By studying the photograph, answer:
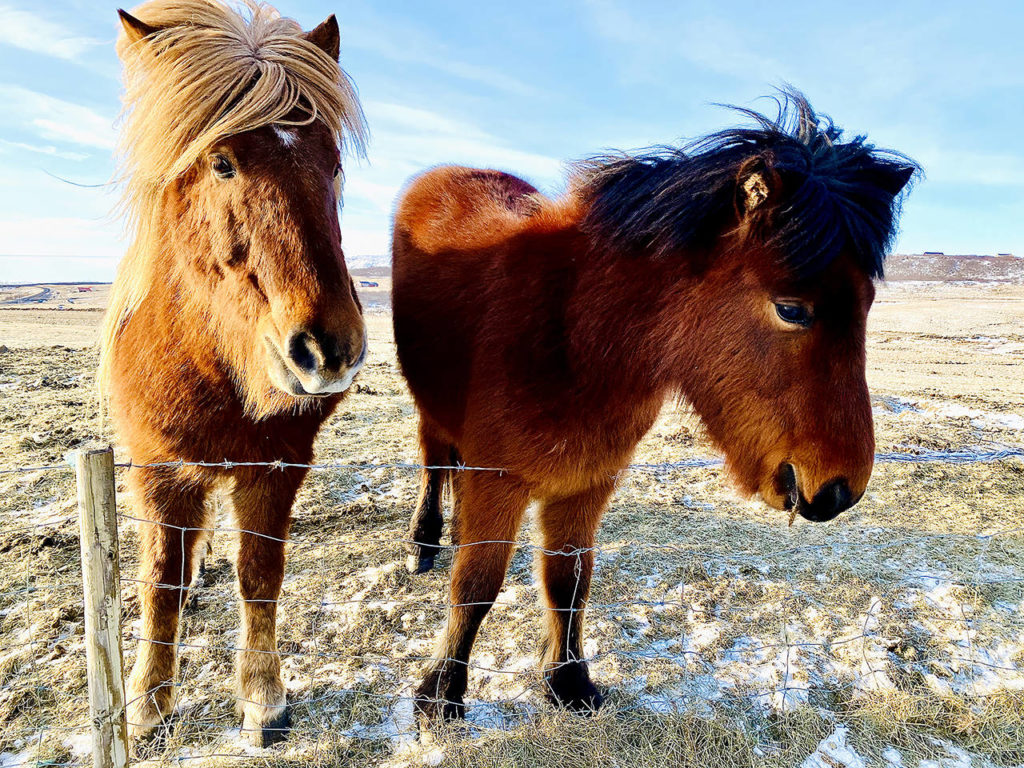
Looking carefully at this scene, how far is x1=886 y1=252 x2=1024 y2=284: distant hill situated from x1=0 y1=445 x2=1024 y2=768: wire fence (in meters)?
57.4

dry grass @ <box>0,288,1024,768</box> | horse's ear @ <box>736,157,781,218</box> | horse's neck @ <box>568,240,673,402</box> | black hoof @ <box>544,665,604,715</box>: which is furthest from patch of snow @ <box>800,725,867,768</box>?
horse's ear @ <box>736,157,781,218</box>

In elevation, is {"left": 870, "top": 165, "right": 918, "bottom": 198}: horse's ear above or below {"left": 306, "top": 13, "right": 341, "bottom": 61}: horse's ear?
below

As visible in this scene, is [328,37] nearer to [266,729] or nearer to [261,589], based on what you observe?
[261,589]

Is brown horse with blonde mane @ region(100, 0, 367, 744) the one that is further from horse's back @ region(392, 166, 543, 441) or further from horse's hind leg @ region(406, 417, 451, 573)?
horse's hind leg @ region(406, 417, 451, 573)

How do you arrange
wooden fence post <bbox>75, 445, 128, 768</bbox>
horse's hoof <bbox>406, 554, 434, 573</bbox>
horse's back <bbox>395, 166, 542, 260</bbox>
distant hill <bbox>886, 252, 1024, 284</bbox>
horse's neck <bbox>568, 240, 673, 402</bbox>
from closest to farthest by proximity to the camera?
1. wooden fence post <bbox>75, 445, 128, 768</bbox>
2. horse's neck <bbox>568, 240, 673, 402</bbox>
3. horse's back <bbox>395, 166, 542, 260</bbox>
4. horse's hoof <bbox>406, 554, 434, 573</bbox>
5. distant hill <bbox>886, 252, 1024, 284</bbox>

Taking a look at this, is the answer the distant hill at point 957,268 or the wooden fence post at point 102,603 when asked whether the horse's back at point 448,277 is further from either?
the distant hill at point 957,268

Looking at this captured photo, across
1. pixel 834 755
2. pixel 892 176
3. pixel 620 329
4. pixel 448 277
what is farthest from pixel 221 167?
pixel 834 755

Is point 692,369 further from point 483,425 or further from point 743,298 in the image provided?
point 483,425

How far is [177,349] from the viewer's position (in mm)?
2133

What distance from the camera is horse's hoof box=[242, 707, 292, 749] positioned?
2.31 meters

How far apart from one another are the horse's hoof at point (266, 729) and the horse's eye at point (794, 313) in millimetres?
2498

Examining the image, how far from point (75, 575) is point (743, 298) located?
12.6ft

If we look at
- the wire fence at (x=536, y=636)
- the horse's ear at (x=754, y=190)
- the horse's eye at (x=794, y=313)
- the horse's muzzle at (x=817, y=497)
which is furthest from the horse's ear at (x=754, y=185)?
the wire fence at (x=536, y=636)

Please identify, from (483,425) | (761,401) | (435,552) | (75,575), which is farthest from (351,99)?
(75,575)
